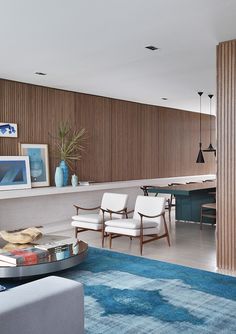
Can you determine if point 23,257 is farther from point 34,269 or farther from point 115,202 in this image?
point 115,202

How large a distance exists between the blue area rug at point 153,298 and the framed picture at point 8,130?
10.6 ft

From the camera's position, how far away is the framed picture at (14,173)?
708 centimetres

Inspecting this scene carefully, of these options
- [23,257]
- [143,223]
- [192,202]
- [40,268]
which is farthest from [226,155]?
[192,202]

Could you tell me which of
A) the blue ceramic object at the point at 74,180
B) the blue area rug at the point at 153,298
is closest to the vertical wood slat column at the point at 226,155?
the blue area rug at the point at 153,298

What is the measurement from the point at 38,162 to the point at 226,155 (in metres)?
4.08

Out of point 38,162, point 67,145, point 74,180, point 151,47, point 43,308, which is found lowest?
point 43,308

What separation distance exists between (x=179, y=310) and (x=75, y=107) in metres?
5.92

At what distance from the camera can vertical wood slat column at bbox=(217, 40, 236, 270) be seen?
16.2ft

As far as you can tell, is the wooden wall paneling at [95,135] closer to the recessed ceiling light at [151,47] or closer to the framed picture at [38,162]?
the framed picture at [38,162]

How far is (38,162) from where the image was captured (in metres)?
7.78

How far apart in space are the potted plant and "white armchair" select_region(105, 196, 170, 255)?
2.14m

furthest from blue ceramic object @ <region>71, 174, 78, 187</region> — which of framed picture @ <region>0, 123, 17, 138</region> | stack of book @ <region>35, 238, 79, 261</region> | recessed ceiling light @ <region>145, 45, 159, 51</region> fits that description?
recessed ceiling light @ <region>145, 45, 159, 51</region>

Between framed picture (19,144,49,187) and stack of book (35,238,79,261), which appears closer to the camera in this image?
stack of book (35,238,79,261)

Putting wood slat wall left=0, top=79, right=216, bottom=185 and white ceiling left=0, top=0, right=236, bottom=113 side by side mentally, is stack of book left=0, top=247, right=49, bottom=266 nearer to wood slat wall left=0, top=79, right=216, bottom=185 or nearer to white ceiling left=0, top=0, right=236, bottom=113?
white ceiling left=0, top=0, right=236, bottom=113
